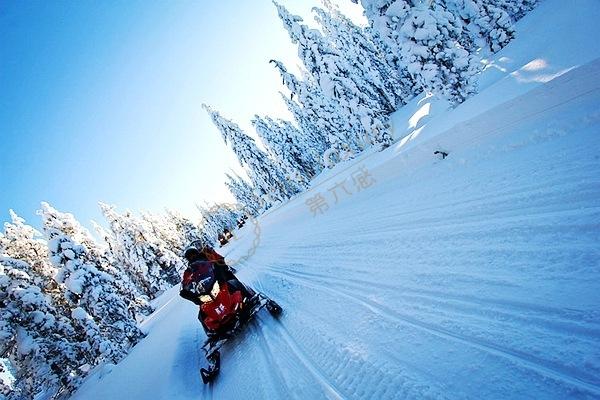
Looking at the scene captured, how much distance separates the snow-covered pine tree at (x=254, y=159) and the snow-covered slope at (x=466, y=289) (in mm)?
34758

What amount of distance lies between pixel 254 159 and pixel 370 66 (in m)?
20.9

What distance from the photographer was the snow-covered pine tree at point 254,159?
1650 inches

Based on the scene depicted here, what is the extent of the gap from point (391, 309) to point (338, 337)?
2.70 ft

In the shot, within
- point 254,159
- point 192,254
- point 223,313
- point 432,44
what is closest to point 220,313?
point 223,313

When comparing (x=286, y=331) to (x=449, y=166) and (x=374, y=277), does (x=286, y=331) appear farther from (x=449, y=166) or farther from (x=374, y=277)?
(x=449, y=166)

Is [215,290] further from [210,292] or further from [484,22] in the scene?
[484,22]

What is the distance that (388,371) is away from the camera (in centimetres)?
331

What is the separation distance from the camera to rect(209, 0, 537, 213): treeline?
1672 cm

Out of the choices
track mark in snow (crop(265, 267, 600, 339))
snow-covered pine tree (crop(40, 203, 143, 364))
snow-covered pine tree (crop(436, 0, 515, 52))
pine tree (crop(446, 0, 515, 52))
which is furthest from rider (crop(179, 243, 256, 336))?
pine tree (crop(446, 0, 515, 52))

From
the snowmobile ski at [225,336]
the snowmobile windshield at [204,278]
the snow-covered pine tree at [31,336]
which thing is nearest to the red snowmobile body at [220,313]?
the snowmobile ski at [225,336]

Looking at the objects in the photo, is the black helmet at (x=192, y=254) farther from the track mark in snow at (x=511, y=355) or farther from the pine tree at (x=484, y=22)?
the pine tree at (x=484, y=22)

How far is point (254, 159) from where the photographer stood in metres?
42.9

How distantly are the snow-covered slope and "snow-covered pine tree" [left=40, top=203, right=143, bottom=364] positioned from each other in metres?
9.63

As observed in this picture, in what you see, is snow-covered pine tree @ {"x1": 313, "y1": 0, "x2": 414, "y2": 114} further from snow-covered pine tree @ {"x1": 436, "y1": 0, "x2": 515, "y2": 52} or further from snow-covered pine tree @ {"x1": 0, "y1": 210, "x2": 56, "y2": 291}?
snow-covered pine tree @ {"x1": 0, "y1": 210, "x2": 56, "y2": 291}
